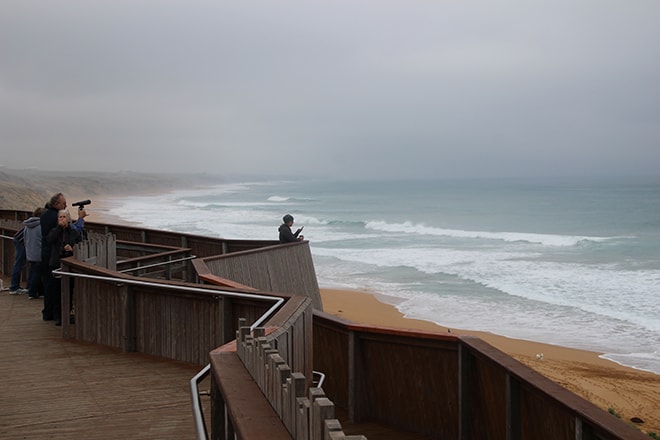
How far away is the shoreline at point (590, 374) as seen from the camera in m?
12.8

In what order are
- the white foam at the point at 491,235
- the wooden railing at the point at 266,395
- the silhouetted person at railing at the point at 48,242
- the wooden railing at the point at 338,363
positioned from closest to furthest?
1. the wooden railing at the point at 266,395
2. the wooden railing at the point at 338,363
3. the silhouetted person at railing at the point at 48,242
4. the white foam at the point at 491,235

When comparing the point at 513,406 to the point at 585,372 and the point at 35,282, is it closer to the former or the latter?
the point at 35,282

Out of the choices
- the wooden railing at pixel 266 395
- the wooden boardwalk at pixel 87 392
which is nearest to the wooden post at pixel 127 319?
the wooden boardwalk at pixel 87 392

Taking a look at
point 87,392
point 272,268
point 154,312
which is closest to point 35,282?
point 272,268

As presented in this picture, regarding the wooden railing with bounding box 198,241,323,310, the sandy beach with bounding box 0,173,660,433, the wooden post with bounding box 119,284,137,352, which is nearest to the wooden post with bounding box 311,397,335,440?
the wooden post with bounding box 119,284,137,352

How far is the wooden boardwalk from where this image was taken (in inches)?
216

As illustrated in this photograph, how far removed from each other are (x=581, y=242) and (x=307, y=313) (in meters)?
48.1

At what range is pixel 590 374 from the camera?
49.0 ft

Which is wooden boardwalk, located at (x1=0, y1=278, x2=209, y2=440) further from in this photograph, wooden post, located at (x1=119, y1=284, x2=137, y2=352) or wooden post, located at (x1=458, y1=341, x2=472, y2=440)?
wooden post, located at (x1=458, y1=341, x2=472, y2=440)

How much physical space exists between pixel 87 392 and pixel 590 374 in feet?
37.8

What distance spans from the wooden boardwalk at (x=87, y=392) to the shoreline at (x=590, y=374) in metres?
4.00

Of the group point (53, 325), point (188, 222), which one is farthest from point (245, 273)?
point (188, 222)

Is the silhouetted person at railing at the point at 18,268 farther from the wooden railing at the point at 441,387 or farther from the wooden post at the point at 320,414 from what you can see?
the wooden post at the point at 320,414

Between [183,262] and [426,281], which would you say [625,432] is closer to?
[183,262]
